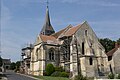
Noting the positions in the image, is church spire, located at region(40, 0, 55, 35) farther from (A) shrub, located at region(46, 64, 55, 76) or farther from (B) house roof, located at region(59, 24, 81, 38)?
(A) shrub, located at region(46, 64, 55, 76)

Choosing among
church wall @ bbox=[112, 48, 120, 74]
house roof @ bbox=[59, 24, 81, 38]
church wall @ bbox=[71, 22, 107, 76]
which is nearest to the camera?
church wall @ bbox=[71, 22, 107, 76]

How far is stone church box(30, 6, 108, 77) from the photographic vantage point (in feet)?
185

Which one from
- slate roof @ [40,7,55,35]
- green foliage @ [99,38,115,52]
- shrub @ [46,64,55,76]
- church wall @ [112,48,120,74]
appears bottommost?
shrub @ [46,64,55,76]

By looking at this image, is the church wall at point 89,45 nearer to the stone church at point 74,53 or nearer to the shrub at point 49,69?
the stone church at point 74,53

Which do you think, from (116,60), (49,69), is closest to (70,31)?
(49,69)

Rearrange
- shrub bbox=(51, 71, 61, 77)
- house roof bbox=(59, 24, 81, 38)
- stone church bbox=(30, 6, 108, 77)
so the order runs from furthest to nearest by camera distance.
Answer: house roof bbox=(59, 24, 81, 38) < stone church bbox=(30, 6, 108, 77) < shrub bbox=(51, 71, 61, 77)

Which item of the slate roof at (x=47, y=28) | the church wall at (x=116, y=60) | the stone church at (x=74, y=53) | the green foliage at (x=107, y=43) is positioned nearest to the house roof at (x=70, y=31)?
the stone church at (x=74, y=53)

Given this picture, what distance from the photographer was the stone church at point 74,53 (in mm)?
56438

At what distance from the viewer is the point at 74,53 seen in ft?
188

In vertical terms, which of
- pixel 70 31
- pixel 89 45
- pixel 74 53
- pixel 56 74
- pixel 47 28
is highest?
pixel 47 28

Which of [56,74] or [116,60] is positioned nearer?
[56,74]

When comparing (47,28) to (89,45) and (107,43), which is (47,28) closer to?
(107,43)

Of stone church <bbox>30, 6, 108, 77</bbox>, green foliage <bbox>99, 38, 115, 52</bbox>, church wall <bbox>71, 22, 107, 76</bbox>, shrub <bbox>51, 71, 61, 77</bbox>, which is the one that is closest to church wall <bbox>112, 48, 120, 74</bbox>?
stone church <bbox>30, 6, 108, 77</bbox>

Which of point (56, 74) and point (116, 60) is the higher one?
point (116, 60)
